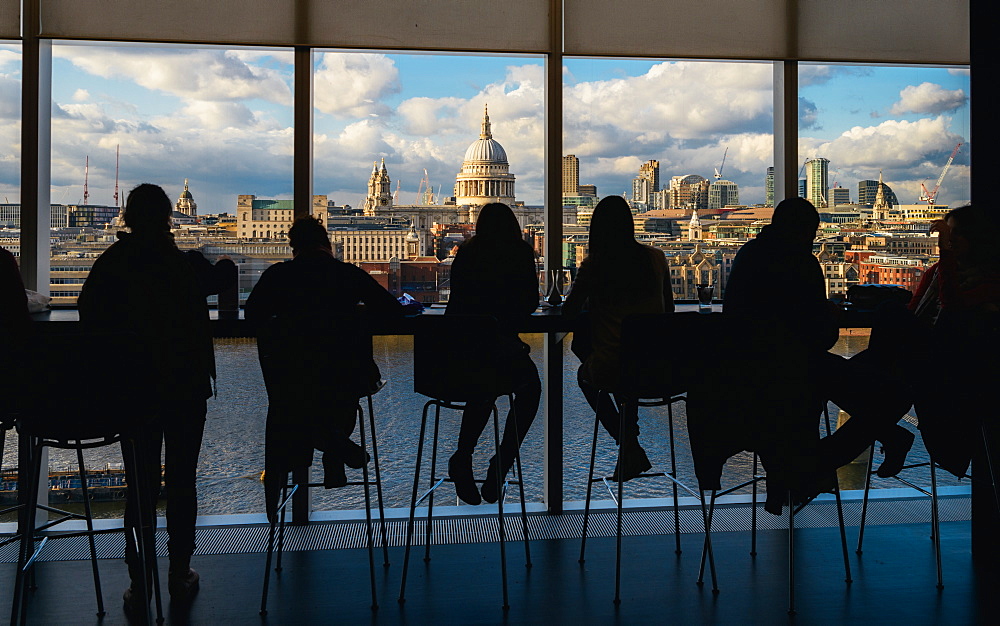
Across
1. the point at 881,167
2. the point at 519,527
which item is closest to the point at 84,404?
the point at 519,527

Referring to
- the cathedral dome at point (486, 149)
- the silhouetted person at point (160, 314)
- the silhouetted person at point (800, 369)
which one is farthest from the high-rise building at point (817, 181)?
the silhouetted person at point (160, 314)

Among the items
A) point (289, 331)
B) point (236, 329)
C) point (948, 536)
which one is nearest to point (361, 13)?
point (236, 329)

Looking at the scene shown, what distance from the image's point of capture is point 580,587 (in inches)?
122

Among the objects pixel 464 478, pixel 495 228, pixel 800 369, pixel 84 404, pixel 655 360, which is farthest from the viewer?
pixel 464 478

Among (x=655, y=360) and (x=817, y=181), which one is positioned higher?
(x=817, y=181)

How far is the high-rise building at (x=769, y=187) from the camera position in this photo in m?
4.52

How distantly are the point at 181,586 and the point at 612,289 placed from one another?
83.8 inches

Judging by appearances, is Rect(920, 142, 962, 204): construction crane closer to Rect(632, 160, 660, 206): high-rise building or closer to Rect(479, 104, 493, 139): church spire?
Rect(632, 160, 660, 206): high-rise building

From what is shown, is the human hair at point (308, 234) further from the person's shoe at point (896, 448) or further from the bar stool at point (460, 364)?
the person's shoe at point (896, 448)

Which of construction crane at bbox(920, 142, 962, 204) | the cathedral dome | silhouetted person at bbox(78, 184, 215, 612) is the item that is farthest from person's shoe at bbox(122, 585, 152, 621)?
construction crane at bbox(920, 142, 962, 204)

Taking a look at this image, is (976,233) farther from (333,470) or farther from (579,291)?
(333,470)

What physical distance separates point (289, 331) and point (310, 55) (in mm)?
1973

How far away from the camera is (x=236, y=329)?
339cm

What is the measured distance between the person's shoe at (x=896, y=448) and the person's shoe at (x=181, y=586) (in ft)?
9.61
